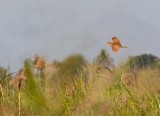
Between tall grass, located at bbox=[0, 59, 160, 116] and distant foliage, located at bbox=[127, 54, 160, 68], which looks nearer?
tall grass, located at bbox=[0, 59, 160, 116]

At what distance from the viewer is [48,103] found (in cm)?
48

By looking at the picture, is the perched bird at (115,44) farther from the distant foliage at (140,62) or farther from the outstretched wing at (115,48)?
the distant foliage at (140,62)

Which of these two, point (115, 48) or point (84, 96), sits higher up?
point (115, 48)

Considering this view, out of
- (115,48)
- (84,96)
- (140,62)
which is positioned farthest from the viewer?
(140,62)

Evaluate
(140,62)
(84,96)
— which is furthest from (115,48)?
(140,62)

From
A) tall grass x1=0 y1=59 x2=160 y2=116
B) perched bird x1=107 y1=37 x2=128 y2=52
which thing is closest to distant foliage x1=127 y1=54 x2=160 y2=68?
tall grass x1=0 y1=59 x2=160 y2=116

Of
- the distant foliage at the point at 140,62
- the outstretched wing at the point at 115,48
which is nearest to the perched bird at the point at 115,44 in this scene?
the outstretched wing at the point at 115,48

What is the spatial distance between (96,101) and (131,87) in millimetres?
1435

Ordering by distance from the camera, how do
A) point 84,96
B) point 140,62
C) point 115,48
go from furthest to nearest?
point 140,62, point 84,96, point 115,48

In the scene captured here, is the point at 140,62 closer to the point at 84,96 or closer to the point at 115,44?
the point at 84,96

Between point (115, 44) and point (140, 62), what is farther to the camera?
point (140, 62)

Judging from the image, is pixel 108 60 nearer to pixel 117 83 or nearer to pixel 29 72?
pixel 117 83

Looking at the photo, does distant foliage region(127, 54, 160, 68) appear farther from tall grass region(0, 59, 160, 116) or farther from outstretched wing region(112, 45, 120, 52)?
outstretched wing region(112, 45, 120, 52)

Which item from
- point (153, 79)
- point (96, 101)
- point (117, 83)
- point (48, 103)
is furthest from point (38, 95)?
point (117, 83)
